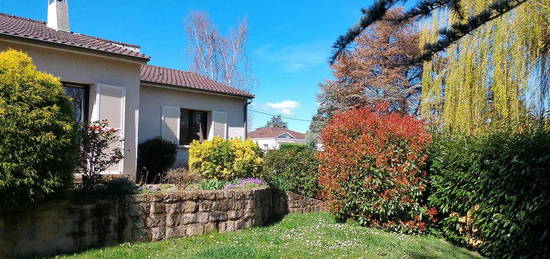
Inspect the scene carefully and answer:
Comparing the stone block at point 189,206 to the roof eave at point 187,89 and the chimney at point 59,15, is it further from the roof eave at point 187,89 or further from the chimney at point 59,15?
the chimney at point 59,15

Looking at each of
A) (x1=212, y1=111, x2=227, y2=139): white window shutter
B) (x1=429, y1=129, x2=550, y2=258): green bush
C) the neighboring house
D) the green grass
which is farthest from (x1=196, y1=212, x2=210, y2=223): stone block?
the neighboring house

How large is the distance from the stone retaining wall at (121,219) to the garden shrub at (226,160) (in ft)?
5.67

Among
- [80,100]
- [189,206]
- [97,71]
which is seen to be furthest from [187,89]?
[189,206]

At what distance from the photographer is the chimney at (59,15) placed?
482 inches

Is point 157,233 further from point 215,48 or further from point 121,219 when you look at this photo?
point 215,48

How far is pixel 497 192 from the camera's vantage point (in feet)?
18.6

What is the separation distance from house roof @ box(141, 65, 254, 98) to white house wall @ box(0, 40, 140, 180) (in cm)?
242

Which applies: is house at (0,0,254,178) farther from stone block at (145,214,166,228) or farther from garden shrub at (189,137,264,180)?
stone block at (145,214,166,228)

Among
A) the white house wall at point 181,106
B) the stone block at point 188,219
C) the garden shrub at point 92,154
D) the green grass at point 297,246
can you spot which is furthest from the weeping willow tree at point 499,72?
the white house wall at point 181,106

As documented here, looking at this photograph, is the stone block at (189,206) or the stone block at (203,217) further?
the stone block at (203,217)

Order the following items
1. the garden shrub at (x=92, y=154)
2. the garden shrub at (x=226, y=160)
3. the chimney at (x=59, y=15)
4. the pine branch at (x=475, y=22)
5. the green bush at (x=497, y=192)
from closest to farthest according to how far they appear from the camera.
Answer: the pine branch at (x=475, y=22), the green bush at (x=497, y=192), the garden shrub at (x=92, y=154), the garden shrub at (x=226, y=160), the chimney at (x=59, y=15)

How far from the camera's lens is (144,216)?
588 cm

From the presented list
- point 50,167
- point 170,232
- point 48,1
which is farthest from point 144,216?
point 48,1

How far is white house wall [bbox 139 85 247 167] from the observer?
12531 millimetres
